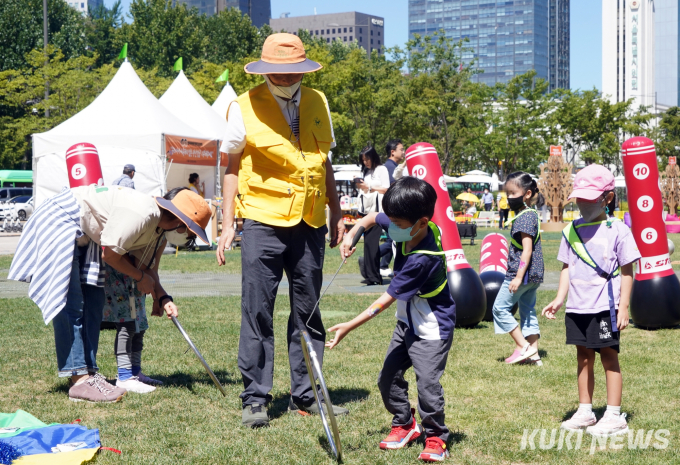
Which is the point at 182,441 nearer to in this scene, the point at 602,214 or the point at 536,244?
the point at 602,214

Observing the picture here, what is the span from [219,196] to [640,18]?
514 ft

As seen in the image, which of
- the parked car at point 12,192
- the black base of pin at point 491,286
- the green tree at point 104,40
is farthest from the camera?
the green tree at point 104,40

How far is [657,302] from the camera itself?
8070 mm

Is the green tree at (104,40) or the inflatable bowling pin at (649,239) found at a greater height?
the green tree at (104,40)

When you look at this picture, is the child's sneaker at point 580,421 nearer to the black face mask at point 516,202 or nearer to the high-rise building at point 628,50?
the black face mask at point 516,202

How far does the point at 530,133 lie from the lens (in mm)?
48312

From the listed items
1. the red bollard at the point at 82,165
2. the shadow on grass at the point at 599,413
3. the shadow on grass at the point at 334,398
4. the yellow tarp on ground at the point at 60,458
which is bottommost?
the shadow on grass at the point at 599,413

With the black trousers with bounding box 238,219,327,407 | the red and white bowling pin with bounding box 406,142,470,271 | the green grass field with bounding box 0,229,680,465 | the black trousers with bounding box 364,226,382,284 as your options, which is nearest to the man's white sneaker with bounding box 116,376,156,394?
the green grass field with bounding box 0,229,680,465

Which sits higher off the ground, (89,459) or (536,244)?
(536,244)

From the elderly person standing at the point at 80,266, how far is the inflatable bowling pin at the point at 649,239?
5198 millimetres

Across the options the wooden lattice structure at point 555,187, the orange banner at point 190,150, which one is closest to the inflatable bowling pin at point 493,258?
the orange banner at point 190,150

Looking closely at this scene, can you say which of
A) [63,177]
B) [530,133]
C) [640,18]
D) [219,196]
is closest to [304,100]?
[63,177]

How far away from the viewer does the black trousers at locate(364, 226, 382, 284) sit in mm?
11969

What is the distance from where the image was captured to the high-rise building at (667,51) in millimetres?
183625
